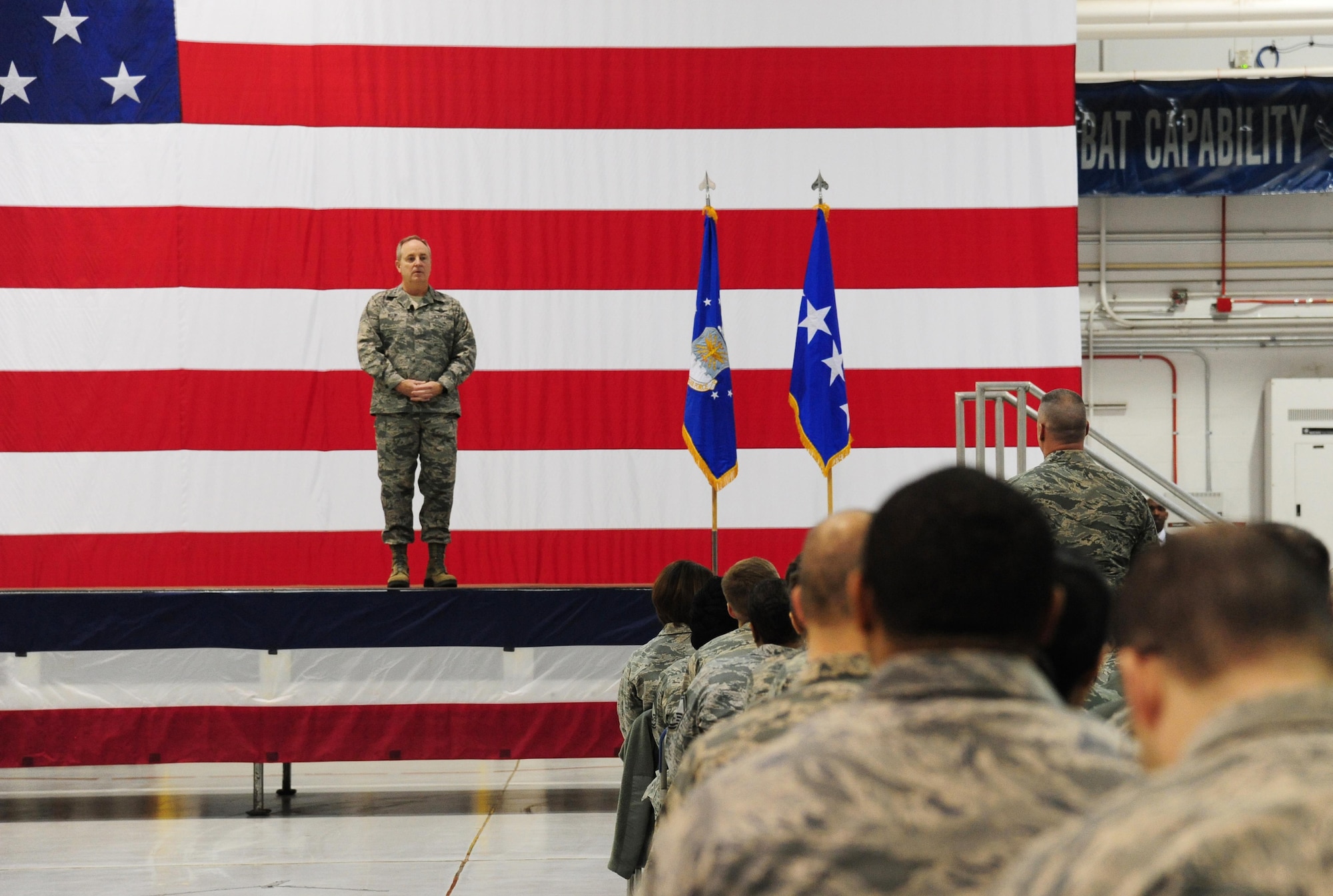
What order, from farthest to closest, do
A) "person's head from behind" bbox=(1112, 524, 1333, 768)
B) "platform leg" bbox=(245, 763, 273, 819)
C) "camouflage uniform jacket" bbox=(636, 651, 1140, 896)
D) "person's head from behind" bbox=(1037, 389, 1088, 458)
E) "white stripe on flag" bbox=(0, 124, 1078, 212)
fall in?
"white stripe on flag" bbox=(0, 124, 1078, 212)
"platform leg" bbox=(245, 763, 273, 819)
"person's head from behind" bbox=(1037, 389, 1088, 458)
"camouflage uniform jacket" bbox=(636, 651, 1140, 896)
"person's head from behind" bbox=(1112, 524, 1333, 768)

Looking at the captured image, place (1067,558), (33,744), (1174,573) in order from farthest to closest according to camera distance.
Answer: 1. (33,744)
2. (1067,558)
3. (1174,573)

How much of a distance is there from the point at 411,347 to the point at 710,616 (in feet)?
9.02

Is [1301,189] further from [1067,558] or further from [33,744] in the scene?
[1067,558]

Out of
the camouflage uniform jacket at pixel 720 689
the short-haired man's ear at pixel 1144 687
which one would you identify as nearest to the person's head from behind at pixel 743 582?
the camouflage uniform jacket at pixel 720 689

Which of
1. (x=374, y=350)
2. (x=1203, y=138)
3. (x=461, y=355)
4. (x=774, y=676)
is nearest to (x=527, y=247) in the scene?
(x=461, y=355)

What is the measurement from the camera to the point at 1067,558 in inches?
58.7

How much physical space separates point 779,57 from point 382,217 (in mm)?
2143

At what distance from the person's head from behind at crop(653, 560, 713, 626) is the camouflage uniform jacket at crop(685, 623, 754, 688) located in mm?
661

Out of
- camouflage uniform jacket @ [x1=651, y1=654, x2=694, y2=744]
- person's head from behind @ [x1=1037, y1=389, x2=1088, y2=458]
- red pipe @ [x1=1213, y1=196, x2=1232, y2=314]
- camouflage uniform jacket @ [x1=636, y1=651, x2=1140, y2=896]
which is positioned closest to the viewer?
camouflage uniform jacket @ [x1=636, y1=651, x2=1140, y2=896]

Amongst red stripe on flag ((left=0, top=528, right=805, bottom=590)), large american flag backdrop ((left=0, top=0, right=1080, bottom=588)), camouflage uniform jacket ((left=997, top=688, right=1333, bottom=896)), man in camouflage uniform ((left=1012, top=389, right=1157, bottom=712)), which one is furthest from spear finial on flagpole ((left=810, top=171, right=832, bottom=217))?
camouflage uniform jacket ((left=997, top=688, right=1333, bottom=896))

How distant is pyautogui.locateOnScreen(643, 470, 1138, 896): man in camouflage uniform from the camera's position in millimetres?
894

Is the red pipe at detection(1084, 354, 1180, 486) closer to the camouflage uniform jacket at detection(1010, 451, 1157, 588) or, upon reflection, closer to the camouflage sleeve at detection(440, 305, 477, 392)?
the camouflage sleeve at detection(440, 305, 477, 392)

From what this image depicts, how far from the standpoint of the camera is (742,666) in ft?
8.52

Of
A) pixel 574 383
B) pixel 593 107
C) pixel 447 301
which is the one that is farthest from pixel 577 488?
pixel 593 107
